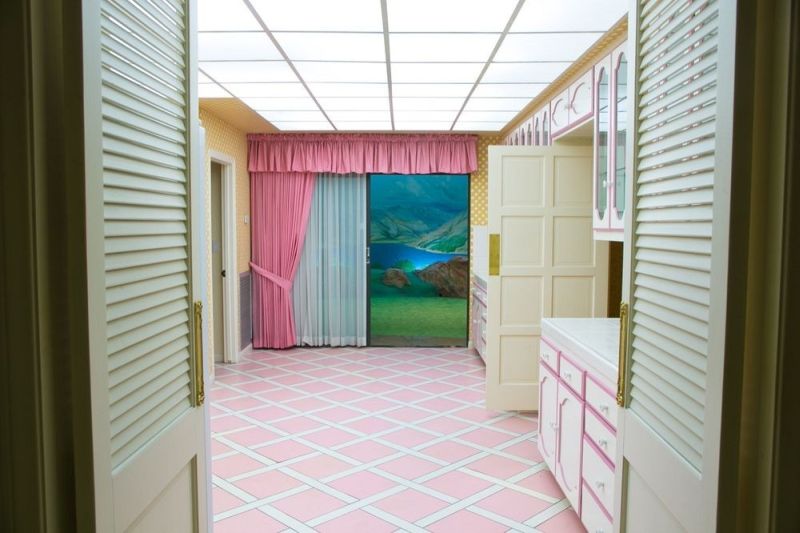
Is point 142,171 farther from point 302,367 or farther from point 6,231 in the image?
point 302,367

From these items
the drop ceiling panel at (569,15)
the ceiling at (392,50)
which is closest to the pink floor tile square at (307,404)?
the ceiling at (392,50)

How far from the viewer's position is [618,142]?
3.10 meters

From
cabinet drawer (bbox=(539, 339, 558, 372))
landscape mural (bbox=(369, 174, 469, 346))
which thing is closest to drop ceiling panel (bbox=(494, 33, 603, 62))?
cabinet drawer (bbox=(539, 339, 558, 372))

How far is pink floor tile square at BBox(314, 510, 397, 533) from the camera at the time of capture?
273 cm

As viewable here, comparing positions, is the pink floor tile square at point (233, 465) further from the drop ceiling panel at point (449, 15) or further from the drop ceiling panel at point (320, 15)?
the drop ceiling panel at point (449, 15)

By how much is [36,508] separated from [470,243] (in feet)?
19.4

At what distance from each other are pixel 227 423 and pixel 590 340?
2660 mm

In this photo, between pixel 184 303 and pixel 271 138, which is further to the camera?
pixel 271 138

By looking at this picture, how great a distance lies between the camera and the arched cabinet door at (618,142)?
303cm

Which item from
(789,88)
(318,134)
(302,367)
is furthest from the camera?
(318,134)

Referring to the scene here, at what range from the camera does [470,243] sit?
6652 millimetres

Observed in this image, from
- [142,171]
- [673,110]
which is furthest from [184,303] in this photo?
[673,110]

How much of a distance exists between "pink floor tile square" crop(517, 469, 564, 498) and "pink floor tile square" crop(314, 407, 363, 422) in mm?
1507

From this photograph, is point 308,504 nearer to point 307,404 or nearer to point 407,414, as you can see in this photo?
point 407,414
